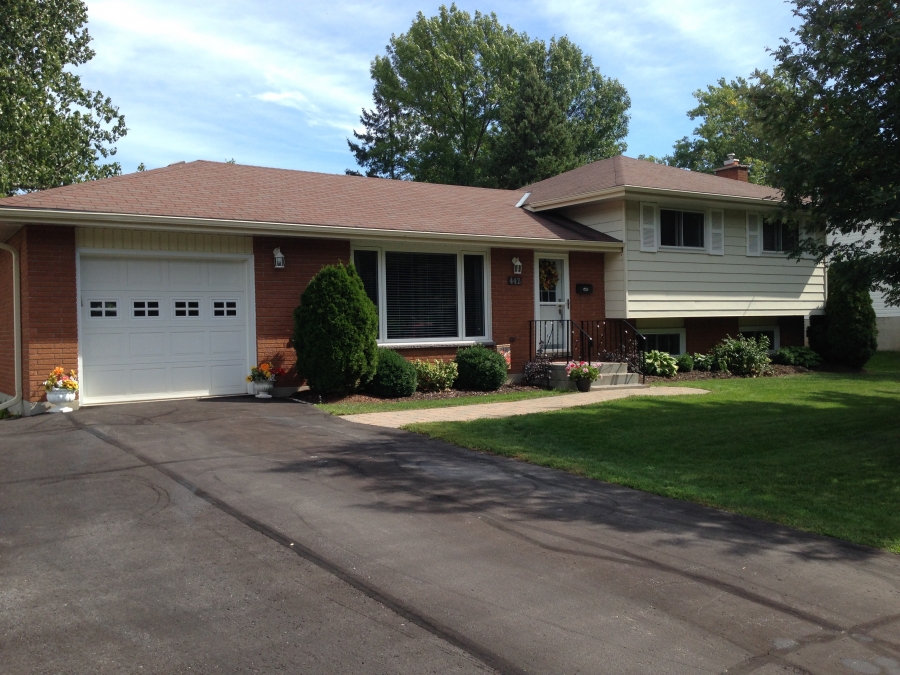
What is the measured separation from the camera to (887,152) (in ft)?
30.2

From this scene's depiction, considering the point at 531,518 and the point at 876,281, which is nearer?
the point at 531,518

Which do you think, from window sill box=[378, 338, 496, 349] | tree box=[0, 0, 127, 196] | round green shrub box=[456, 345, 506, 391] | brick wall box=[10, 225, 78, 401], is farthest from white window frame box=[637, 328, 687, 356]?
tree box=[0, 0, 127, 196]

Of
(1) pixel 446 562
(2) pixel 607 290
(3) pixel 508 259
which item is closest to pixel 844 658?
(1) pixel 446 562

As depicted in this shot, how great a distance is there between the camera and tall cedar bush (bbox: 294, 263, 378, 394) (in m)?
12.4

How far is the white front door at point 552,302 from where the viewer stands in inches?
645

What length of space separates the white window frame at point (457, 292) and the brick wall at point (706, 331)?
5.96 meters

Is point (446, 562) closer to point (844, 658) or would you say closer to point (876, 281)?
point (844, 658)

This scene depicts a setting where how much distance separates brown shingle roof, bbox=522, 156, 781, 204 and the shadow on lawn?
31.7 ft

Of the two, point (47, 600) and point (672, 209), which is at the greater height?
point (672, 209)

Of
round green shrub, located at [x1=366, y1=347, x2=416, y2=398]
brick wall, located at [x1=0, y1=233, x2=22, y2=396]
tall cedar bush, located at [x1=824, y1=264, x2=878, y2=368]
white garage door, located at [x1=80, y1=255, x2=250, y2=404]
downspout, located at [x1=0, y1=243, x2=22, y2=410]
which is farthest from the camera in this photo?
tall cedar bush, located at [x1=824, y1=264, x2=878, y2=368]

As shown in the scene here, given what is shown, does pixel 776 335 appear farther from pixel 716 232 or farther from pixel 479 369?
pixel 479 369

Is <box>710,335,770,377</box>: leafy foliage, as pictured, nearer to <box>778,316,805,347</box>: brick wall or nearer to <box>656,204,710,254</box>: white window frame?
<box>656,204,710,254</box>: white window frame

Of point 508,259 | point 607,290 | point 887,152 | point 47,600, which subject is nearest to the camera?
point 47,600

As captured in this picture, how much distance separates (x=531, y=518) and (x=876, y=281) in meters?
5.88
